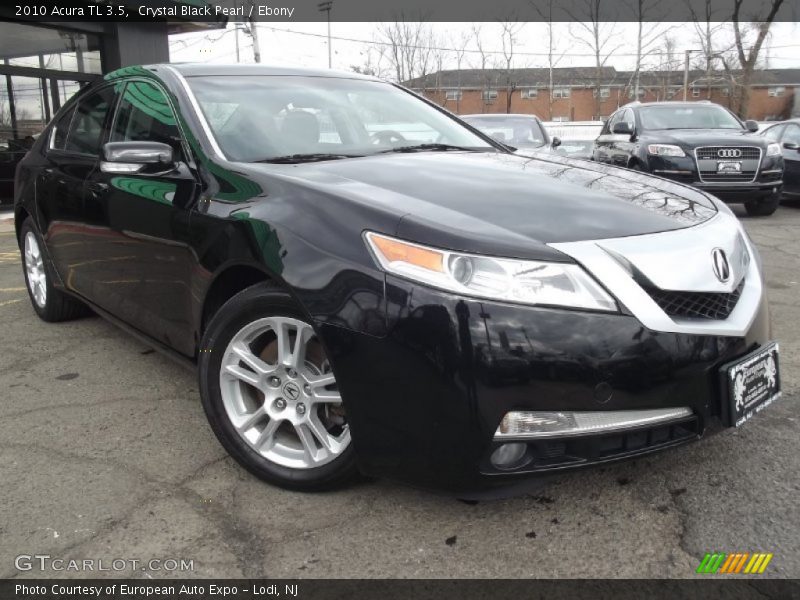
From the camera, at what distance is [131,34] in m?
12.5

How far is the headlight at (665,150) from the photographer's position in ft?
28.7

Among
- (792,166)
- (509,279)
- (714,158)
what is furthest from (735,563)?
(792,166)

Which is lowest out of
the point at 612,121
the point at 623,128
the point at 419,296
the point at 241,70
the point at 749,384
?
the point at 749,384

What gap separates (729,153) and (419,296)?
804 centimetres

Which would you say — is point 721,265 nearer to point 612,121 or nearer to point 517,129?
point 517,129

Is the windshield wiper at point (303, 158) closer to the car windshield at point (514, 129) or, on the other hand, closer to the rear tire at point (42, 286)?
the rear tire at point (42, 286)

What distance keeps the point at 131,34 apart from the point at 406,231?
12.4 meters

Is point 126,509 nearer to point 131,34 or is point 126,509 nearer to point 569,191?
point 569,191

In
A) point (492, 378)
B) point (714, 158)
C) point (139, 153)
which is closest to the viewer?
point (492, 378)

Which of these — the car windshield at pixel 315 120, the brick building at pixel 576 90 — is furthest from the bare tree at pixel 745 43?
the car windshield at pixel 315 120

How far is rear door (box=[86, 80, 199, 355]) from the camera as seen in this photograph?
276 centimetres

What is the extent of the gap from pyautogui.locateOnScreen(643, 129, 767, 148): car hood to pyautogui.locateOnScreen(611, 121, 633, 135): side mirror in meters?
0.34

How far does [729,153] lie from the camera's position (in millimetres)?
8617

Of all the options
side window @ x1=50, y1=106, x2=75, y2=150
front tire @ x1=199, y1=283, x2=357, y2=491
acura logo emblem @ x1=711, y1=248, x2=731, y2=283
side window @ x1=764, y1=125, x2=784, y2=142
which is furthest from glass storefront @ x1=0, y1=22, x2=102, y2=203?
side window @ x1=764, y1=125, x2=784, y2=142
